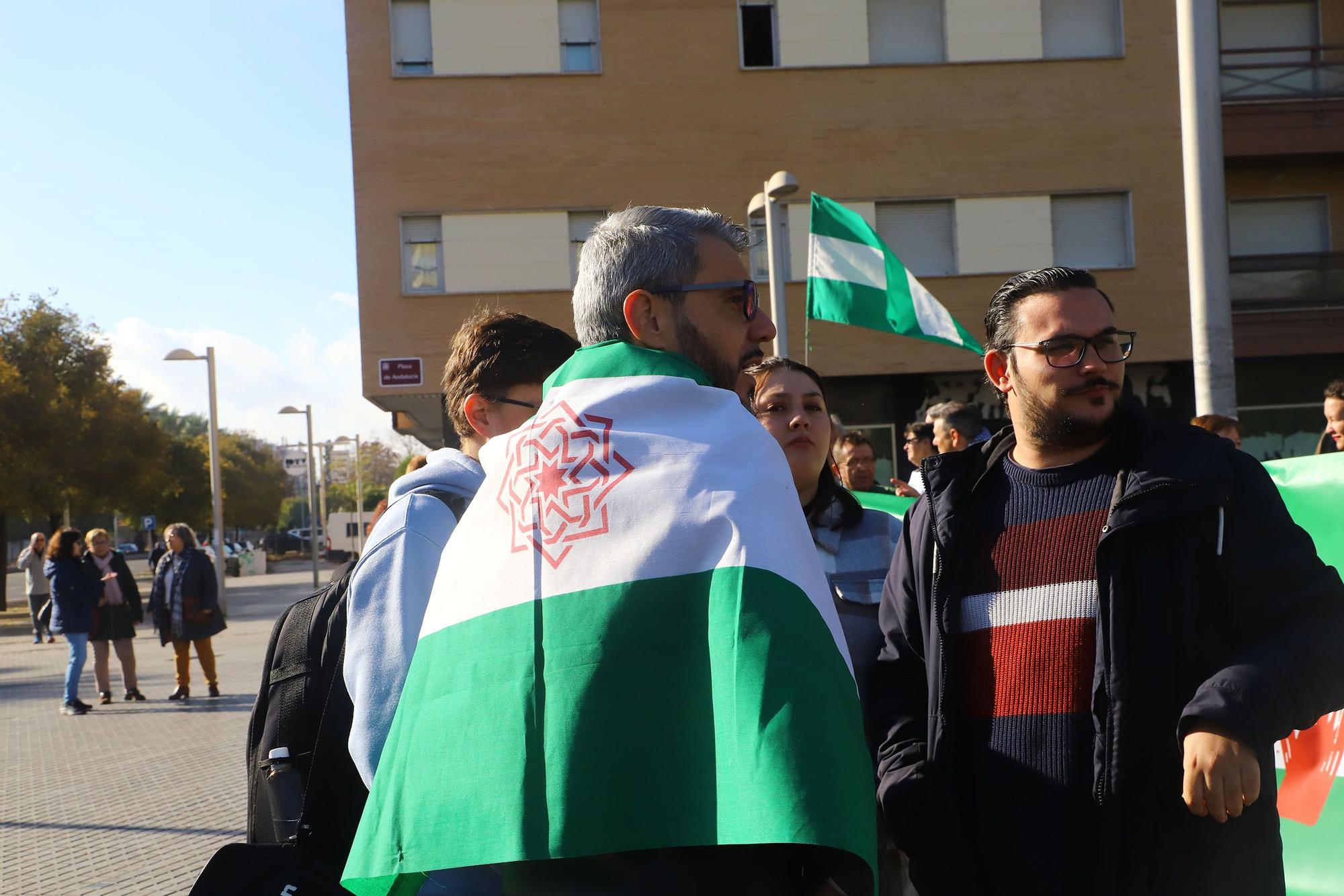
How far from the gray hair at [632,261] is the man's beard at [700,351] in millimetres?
44

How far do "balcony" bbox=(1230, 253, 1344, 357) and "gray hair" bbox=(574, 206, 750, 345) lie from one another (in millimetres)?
21558

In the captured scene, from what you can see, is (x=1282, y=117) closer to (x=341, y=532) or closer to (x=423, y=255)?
(x=423, y=255)

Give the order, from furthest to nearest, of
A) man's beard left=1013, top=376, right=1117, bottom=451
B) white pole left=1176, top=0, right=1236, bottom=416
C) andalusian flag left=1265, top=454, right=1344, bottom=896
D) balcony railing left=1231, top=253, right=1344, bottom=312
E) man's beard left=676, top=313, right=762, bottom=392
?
balcony railing left=1231, top=253, right=1344, bottom=312 → white pole left=1176, top=0, right=1236, bottom=416 → andalusian flag left=1265, top=454, right=1344, bottom=896 → man's beard left=1013, top=376, right=1117, bottom=451 → man's beard left=676, top=313, right=762, bottom=392

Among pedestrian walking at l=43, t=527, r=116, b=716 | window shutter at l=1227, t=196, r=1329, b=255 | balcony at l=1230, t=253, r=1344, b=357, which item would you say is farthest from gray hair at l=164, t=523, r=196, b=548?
window shutter at l=1227, t=196, r=1329, b=255

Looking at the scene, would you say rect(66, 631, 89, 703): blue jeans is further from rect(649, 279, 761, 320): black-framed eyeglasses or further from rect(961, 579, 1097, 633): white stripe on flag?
rect(649, 279, 761, 320): black-framed eyeglasses

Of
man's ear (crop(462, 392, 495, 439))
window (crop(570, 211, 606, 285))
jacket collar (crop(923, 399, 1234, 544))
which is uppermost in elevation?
window (crop(570, 211, 606, 285))

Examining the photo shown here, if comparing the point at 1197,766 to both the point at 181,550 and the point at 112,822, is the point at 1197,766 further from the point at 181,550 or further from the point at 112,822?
the point at 181,550

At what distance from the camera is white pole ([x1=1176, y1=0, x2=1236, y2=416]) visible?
7305 millimetres

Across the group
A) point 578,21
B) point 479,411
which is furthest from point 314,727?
point 578,21

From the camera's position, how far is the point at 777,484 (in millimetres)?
1800

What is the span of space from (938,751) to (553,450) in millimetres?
1132

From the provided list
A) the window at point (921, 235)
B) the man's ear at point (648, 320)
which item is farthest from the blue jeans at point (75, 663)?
the window at point (921, 235)

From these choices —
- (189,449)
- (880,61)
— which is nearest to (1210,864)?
(880,61)

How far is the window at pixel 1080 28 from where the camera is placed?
21797 mm
